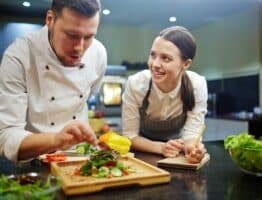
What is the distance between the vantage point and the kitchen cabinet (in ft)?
9.95

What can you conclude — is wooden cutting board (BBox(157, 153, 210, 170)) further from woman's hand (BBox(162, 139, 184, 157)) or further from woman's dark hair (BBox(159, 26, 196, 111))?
woman's dark hair (BBox(159, 26, 196, 111))

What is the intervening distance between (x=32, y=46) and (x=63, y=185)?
24.0 inches

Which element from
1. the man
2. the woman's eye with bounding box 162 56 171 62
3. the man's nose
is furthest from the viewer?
the woman's eye with bounding box 162 56 171 62

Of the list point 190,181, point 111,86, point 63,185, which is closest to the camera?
point 63,185

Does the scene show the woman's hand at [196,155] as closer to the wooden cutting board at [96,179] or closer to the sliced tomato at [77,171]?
the wooden cutting board at [96,179]

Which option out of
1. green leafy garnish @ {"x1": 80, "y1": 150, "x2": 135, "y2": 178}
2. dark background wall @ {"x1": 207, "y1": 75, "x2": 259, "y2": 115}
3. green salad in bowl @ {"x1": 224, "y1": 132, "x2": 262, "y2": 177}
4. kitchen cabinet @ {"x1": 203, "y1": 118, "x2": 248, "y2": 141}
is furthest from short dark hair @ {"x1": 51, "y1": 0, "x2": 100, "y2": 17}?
dark background wall @ {"x1": 207, "y1": 75, "x2": 259, "y2": 115}

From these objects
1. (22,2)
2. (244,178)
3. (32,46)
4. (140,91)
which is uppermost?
(22,2)

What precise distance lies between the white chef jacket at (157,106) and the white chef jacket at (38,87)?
0.21m

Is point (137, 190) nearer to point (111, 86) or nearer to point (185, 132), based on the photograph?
point (185, 132)

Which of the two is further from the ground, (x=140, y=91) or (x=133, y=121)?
(x=140, y=91)

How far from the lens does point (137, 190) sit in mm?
697

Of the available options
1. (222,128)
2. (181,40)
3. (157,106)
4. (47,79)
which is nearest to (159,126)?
(157,106)

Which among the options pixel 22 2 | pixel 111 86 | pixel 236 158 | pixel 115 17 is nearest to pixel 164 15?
pixel 115 17

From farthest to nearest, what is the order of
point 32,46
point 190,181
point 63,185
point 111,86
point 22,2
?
point 111,86 < point 22,2 < point 32,46 < point 190,181 < point 63,185
